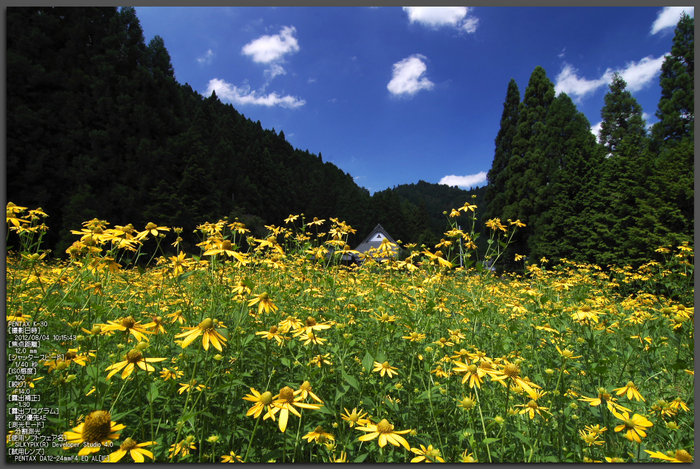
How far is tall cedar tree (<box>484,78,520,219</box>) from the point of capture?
16.4 metres

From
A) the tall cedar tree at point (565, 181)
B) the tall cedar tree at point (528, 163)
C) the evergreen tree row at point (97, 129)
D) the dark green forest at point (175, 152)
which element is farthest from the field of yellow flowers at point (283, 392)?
the tall cedar tree at point (528, 163)

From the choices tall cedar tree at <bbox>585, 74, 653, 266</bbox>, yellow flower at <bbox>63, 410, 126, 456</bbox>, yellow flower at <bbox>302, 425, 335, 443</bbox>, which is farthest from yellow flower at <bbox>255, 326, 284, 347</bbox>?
tall cedar tree at <bbox>585, 74, 653, 266</bbox>

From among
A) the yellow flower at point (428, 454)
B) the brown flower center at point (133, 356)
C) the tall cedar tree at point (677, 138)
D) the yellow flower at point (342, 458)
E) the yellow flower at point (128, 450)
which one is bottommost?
the yellow flower at point (342, 458)

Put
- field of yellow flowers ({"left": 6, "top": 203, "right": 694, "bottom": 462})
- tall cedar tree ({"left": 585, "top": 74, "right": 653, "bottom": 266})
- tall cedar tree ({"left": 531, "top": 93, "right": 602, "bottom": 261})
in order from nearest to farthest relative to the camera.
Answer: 1. field of yellow flowers ({"left": 6, "top": 203, "right": 694, "bottom": 462})
2. tall cedar tree ({"left": 585, "top": 74, "right": 653, "bottom": 266})
3. tall cedar tree ({"left": 531, "top": 93, "right": 602, "bottom": 261})

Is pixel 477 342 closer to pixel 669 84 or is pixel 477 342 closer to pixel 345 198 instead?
pixel 669 84

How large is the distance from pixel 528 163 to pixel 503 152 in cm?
231

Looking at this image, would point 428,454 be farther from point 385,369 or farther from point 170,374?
point 170,374

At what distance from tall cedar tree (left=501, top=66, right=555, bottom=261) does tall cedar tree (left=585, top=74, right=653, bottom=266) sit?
5.18 meters

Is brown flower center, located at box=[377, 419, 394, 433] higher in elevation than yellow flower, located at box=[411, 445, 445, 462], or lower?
higher

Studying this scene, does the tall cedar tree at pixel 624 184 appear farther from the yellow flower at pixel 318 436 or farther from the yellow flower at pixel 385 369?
the yellow flower at pixel 318 436

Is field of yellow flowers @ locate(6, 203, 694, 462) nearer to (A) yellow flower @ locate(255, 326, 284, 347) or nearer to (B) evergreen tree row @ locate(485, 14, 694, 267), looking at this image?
(A) yellow flower @ locate(255, 326, 284, 347)

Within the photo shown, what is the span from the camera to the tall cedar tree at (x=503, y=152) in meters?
16.4

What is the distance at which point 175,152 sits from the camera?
1324cm

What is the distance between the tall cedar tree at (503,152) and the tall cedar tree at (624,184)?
7316 mm
